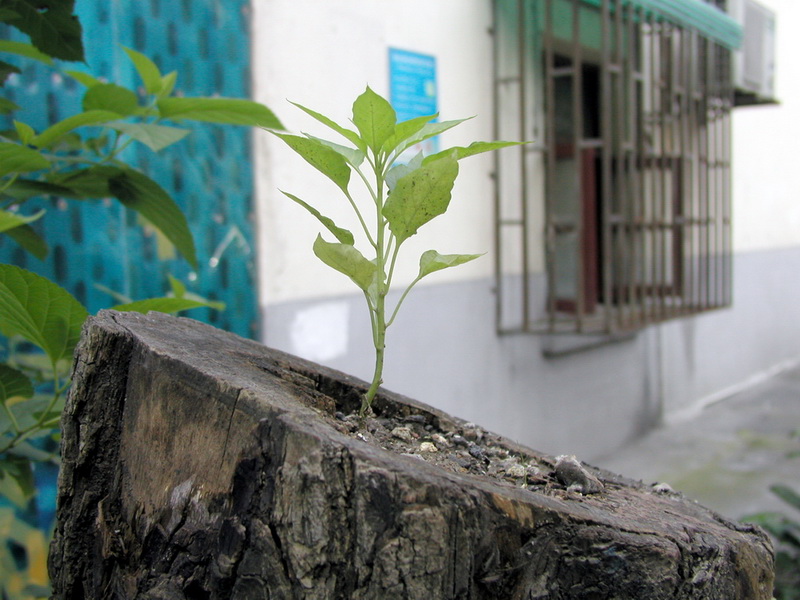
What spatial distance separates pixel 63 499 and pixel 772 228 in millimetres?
6847

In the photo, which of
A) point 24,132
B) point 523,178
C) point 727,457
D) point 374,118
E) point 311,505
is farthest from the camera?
point 727,457

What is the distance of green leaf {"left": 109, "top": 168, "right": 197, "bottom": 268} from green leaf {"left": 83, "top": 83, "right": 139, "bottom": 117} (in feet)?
0.30

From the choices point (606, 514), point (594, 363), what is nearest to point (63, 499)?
point (606, 514)

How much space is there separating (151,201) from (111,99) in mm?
158

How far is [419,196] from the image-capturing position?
0.90m

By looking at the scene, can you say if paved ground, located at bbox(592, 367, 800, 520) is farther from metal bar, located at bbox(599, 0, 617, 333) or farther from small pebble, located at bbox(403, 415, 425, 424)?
small pebble, located at bbox(403, 415, 425, 424)

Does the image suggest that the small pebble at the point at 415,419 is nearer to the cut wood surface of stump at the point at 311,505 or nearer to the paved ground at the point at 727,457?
the cut wood surface of stump at the point at 311,505

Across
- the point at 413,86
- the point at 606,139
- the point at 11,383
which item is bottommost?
the point at 11,383

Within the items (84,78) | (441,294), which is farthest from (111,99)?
(441,294)

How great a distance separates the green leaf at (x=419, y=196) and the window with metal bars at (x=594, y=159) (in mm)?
2639

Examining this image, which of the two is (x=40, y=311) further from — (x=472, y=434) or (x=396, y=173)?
(x=472, y=434)

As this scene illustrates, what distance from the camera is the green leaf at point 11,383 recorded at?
3.49ft

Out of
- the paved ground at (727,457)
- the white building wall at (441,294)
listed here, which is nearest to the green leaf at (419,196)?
the white building wall at (441,294)

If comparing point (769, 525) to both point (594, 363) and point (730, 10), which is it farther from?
point (730, 10)
